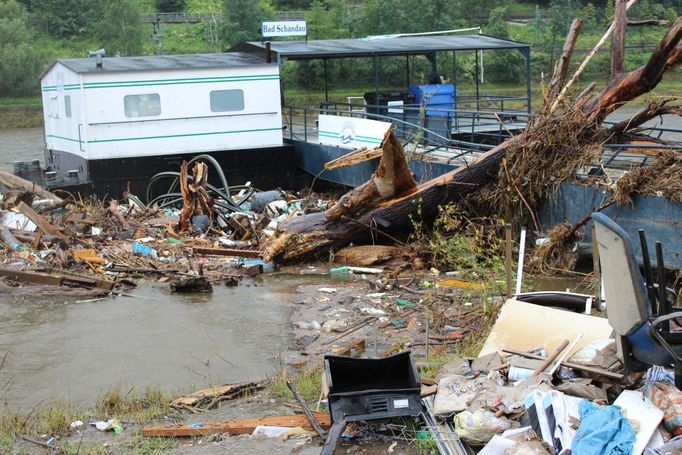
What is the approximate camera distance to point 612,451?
14.4ft

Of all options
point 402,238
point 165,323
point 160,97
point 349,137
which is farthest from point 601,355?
point 160,97

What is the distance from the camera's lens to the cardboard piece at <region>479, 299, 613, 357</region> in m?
6.25

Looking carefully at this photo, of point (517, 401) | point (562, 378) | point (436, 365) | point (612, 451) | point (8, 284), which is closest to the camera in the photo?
point (612, 451)

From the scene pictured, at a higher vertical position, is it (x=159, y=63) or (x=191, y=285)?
(x=159, y=63)

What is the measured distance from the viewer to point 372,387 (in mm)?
6012

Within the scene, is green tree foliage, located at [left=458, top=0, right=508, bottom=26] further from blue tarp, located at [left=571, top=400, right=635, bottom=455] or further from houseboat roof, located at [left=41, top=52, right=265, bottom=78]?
blue tarp, located at [left=571, top=400, right=635, bottom=455]

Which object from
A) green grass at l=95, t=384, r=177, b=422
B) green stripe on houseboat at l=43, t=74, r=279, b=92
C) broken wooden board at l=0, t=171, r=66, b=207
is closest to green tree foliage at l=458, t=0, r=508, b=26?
green stripe on houseboat at l=43, t=74, r=279, b=92

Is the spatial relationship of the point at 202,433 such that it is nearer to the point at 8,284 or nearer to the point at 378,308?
Answer: the point at 378,308

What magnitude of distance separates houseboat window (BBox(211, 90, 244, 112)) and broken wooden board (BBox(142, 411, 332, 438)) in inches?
577

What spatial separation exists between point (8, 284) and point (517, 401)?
8601 mm

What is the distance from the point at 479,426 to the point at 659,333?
3.91 feet

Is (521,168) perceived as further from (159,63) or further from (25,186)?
(159,63)

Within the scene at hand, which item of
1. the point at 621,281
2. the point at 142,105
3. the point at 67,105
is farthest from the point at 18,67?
the point at 621,281

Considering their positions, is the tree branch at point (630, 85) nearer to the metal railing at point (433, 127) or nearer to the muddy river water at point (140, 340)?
the metal railing at point (433, 127)
